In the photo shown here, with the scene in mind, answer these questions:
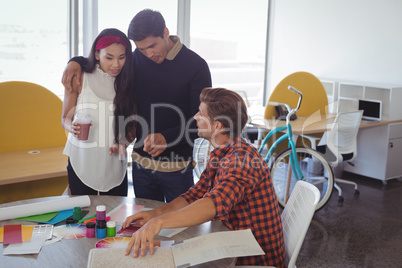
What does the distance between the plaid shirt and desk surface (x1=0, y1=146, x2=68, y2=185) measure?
1.23m

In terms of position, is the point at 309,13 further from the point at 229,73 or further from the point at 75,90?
the point at 75,90

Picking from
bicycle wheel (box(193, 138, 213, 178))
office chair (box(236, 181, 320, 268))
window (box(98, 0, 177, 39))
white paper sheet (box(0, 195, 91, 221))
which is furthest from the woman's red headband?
window (box(98, 0, 177, 39))

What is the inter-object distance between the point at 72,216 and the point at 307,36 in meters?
4.97

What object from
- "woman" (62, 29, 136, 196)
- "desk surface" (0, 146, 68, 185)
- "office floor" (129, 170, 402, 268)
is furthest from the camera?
"office floor" (129, 170, 402, 268)

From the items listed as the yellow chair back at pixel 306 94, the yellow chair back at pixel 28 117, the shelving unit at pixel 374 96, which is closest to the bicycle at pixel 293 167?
the yellow chair back at pixel 306 94

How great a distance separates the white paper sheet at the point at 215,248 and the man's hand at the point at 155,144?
67 cm

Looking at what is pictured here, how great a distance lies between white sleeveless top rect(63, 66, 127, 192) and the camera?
2.37 m

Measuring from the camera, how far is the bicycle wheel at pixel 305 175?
167 inches

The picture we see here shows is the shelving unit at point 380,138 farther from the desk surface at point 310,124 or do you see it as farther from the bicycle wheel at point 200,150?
the bicycle wheel at point 200,150

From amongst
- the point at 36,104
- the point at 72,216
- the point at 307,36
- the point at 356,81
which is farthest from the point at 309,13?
the point at 72,216

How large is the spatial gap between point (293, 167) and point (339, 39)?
2.44 metres

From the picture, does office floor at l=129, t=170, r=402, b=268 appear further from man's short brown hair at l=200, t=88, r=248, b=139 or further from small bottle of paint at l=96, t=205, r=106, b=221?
small bottle of paint at l=96, t=205, r=106, b=221

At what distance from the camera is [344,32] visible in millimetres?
5988

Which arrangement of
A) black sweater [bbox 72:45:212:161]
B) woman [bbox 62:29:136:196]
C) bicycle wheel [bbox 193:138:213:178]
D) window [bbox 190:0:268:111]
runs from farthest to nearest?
window [bbox 190:0:268:111] → bicycle wheel [bbox 193:138:213:178] → black sweater [bbox 72:45:212:161] → woman [bbox 62:29:136:196]
